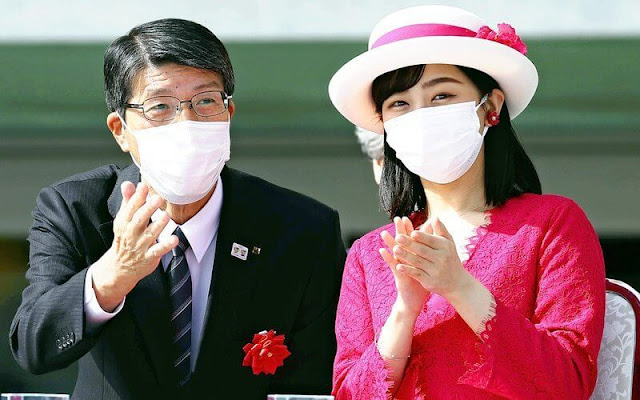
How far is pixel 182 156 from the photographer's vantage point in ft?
9.05

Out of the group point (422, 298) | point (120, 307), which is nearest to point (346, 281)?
point (422, 298)

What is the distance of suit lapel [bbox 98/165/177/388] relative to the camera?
2.77 meters

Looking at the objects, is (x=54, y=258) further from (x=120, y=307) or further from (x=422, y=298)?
(x=422, y=298)

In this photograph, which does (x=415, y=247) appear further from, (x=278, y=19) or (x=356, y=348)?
(x=278, y=19)

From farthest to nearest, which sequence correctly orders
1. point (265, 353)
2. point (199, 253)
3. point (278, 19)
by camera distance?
1. point (278, 19)
2. point (199, 253)
3. point (265, 353)

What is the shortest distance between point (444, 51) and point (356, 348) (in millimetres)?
687

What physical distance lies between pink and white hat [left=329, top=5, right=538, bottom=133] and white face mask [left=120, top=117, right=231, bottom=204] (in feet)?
1.09

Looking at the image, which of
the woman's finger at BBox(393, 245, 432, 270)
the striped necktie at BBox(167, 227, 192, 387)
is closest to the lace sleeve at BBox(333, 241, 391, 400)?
the woman's finger at BBox(393, 245, 432, 270)

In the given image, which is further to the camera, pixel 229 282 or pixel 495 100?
pixel 229 282

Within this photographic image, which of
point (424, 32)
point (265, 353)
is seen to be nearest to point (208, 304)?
point (265, 353)

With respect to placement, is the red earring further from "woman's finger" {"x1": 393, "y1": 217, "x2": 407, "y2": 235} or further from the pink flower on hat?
"woman's finger" {"x1": 393, "y1": 217, "x2": 407, "y2": 235}

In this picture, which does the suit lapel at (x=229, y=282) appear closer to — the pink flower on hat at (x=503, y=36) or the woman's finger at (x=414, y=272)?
the woman's finger at (x=414, y=272)

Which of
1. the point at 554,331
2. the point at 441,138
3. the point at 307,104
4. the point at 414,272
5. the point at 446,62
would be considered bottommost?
the point at 307,104

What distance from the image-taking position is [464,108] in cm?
262
